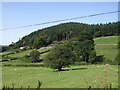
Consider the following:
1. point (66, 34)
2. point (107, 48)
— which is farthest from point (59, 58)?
point (66, 34)

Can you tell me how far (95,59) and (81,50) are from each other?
9.55m

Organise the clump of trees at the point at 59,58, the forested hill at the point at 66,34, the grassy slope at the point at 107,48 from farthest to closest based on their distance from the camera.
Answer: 1. the forested hill at the point at 66,34
2. the grassy slope at the point at 107,48
3. the clump of trees at the point at 59,58

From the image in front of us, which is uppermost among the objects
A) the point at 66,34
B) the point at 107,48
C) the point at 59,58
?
the point at 66,34

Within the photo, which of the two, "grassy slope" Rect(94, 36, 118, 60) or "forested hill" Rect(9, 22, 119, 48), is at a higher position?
"forested hill" Rect(9, 22, 119, 48)

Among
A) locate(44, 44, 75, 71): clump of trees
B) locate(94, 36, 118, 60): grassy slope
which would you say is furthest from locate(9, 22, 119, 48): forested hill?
locate(44, 44, 75, 71): clump of trees

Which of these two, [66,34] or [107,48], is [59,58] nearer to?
[107,48]

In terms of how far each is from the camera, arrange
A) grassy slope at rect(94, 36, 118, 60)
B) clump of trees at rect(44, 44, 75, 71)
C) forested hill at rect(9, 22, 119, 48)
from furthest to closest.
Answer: forested hill at rect(9, 22, 119, 48), grassy slope at rect(94, 36, 118, 60), clump of trees at rect(44, 44, 75, 71)

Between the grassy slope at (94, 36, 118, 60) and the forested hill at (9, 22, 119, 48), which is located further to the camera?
the forested hill at (9, 22, 119, 48)

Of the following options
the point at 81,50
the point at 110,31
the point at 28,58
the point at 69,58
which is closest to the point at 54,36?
the point at 110,31

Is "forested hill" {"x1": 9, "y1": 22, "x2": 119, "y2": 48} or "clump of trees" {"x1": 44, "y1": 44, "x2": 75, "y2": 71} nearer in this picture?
"clump of trees" {"x1": 44, "y1": 44, "x2": 75, "y2": 71}

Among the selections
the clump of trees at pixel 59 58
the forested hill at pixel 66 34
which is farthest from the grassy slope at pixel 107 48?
the clump of trees at pixel 59 58

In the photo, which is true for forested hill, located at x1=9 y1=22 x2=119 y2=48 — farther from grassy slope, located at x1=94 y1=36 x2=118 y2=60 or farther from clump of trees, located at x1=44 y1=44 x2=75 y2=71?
clump of trees, located at x1=44 y1=44 x2=75 y2=71

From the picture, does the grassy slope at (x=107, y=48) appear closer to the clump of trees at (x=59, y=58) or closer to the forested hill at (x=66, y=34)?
the forested hill at (x=66, y=34)

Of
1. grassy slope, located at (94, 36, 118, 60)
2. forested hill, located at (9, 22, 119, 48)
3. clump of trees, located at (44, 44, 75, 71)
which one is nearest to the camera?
clump of trees, located at (44, 44, 75, 71)
